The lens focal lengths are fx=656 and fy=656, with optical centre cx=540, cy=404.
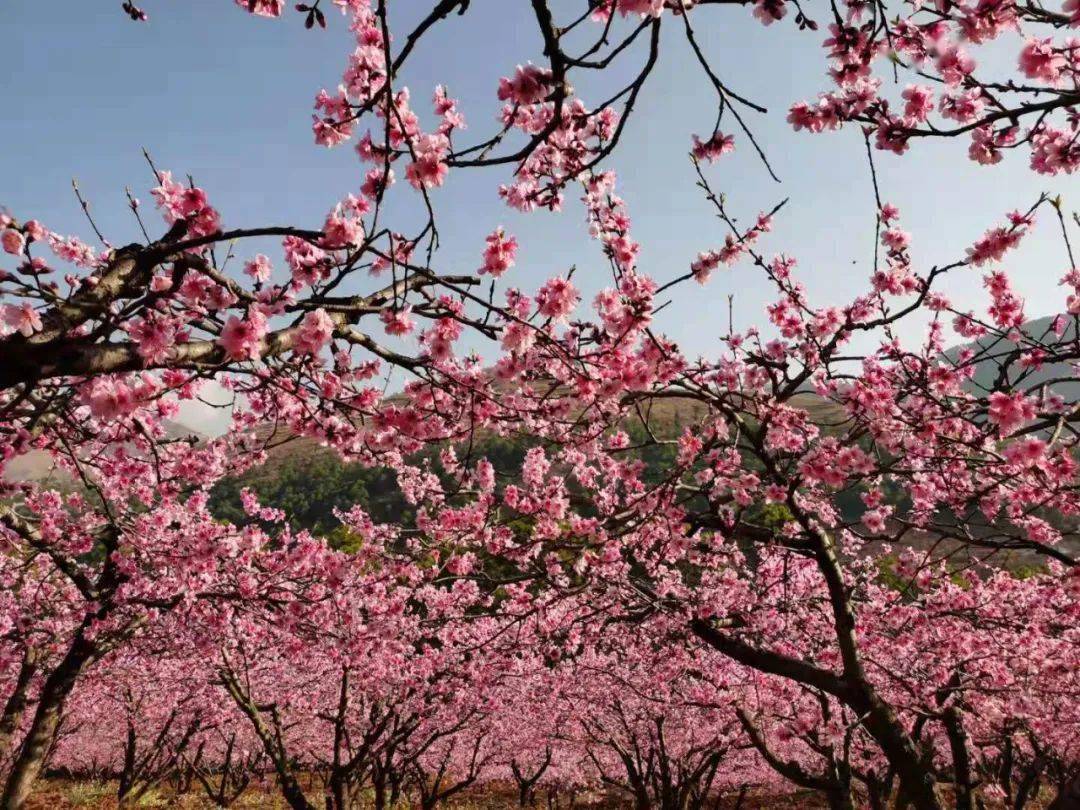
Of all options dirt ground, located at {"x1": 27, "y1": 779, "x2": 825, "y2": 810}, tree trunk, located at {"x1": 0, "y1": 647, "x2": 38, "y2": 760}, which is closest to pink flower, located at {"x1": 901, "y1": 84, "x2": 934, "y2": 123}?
tree trunk, located at {"x1": 0, "y1": 647, "x2": 38, "y2": 760}

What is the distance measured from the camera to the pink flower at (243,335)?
3.32 m

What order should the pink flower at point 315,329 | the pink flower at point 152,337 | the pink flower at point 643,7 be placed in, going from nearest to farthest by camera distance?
the pink flower at point 643,7, the pink flower at point 152,337, the pink flower at point 315,329

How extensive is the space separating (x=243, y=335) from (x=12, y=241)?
175cm

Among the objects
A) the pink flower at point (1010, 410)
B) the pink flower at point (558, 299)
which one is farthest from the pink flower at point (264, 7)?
the pink flower at point (1010, 410)

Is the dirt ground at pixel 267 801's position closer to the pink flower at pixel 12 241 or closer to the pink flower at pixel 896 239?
the pink flower at pixel 896 239

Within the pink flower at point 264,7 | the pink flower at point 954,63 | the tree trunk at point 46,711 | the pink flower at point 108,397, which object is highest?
the pink flower at point 954,63

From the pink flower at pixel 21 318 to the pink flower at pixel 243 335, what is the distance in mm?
784

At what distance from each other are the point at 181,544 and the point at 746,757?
2002cm

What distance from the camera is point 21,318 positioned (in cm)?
305

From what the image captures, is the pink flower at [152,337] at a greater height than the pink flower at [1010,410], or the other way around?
the pink flower at [1010,410]

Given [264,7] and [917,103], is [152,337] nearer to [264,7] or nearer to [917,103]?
[264,7]

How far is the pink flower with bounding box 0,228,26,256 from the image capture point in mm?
3780

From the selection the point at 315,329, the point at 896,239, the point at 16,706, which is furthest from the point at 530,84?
the point at 16,706

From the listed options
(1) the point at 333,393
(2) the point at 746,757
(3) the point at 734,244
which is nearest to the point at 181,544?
(1) the point at 333,393
